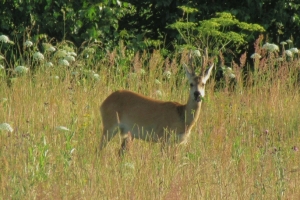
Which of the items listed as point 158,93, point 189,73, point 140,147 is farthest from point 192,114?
point 158,93

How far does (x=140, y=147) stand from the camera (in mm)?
7836

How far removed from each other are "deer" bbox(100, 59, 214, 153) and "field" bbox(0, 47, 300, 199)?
0.16 metres

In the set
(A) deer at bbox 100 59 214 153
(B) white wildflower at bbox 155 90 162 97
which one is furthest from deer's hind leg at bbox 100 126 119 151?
(B) white wildflower at bbox 155 90 162 97

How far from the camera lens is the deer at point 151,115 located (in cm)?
888

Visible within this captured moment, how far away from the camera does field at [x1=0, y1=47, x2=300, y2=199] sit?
6.08 metres

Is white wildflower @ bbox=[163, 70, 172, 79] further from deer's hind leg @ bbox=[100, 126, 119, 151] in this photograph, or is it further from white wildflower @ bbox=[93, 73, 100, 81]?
deer's hind leg @ bbox=[100, 126, 119, 151]

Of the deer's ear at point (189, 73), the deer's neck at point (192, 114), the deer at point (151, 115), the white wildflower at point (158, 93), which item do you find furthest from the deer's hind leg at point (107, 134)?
the white wildflower at point (158, 93)

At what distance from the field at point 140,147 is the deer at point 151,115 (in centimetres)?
16

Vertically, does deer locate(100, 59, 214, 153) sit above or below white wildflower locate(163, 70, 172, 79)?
below

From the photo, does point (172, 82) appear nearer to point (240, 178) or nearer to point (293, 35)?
point (293, 35)

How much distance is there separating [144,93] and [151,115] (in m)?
1.64

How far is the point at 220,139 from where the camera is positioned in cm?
782

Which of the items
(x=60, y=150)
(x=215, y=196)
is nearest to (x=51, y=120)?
(x=60, y=150)

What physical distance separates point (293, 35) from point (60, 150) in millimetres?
7066
